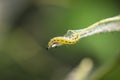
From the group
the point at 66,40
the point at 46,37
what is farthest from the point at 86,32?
the point at 46,37

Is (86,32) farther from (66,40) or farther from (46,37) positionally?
(46,37)

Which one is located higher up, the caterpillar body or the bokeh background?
the bokeh background

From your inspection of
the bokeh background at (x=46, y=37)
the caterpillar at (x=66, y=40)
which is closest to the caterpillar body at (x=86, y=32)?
the caterpillar at (x=66, y=40)

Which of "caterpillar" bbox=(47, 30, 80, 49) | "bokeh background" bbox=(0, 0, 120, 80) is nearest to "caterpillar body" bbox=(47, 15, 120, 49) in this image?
"caterpillar" bbox=(47, 30, 80, 49)

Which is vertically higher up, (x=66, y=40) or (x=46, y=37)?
(x=46, y=37)

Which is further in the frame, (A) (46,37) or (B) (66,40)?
(A) (46,37)

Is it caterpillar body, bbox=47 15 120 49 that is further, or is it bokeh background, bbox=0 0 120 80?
bokeh background, bbox=0 0 120 80

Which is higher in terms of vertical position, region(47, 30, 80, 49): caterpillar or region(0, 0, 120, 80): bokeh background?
region(0, 0, 120, 80): bokeh background

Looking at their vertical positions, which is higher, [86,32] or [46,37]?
[46,37]

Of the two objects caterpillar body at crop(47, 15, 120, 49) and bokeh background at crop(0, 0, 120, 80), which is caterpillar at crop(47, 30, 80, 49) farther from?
bokeh background at crop(0, 0, 120, 80)
